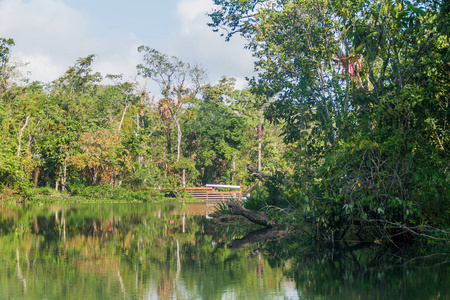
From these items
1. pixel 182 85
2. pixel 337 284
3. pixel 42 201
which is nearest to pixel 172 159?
pixel 182 85

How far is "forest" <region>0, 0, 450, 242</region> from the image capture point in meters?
9.59

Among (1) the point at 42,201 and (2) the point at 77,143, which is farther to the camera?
(2) the point at 77,143

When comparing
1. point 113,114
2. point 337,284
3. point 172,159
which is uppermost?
point 113,114

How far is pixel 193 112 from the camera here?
4806 cm

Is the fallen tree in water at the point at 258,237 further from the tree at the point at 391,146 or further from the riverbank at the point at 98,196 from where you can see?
the riverbank at the point at 98,196

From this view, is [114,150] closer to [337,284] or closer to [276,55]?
[276,55]

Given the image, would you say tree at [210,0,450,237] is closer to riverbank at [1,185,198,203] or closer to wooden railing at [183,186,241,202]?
riverbank at [1,185,198,203]

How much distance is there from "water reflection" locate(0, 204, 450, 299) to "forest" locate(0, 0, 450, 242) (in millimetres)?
1091

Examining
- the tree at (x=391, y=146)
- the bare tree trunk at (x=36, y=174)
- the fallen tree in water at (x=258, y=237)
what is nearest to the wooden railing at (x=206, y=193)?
the bare tree trunk at (x=36, y=174)

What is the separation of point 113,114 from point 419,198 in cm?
4069

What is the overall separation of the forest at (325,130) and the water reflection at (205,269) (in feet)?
3.58

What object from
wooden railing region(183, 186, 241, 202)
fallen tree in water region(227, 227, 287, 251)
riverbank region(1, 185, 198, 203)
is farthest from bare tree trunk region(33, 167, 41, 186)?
fallen tree in water region(227, 227, 287, 251)

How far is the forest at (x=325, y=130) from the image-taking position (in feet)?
31.4

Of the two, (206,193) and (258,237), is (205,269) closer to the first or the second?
(258,237)
